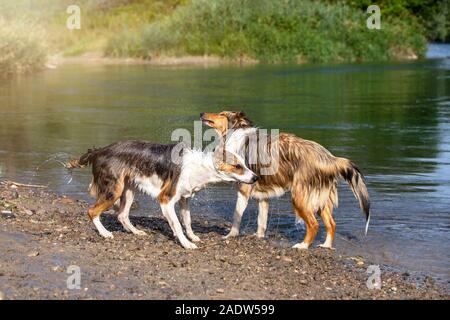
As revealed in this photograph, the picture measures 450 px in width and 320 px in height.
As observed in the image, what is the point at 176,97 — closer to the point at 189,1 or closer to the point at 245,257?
the point at 245,257

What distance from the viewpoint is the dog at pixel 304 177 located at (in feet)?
30.8

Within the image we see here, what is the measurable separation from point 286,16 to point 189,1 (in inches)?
286

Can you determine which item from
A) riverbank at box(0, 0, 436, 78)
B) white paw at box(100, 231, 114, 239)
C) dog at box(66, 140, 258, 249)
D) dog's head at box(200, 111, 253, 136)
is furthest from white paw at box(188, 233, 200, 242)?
riverbank at box(0, 0, 436, 78)

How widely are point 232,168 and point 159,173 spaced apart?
0.85m

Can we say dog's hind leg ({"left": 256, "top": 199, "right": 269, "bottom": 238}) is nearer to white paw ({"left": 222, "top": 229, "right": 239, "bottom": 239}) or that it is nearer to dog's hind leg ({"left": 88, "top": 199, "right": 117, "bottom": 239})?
white paw ({"left": 222, "top": 229, "right": 239, "bottom": 239})

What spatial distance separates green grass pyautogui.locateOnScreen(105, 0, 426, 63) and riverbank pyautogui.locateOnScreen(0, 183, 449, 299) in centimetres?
3598

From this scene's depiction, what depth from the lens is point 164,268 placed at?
26.2 ft

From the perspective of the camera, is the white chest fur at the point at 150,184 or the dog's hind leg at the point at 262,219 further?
the dog's hind leg at the point at 262,219

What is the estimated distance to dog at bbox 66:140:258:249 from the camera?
9.34 meters

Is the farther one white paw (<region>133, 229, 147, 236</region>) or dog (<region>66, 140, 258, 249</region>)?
white paw (<region>133, 229, 147, 236</region>)

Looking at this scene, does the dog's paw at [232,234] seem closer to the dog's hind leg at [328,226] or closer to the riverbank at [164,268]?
the riverbank at [164,268]

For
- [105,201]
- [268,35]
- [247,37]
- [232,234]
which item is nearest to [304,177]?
[232,234]

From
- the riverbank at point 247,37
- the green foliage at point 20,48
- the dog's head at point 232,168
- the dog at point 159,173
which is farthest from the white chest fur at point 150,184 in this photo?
the riverbank at point 247,37

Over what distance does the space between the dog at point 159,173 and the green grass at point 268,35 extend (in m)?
35.7
